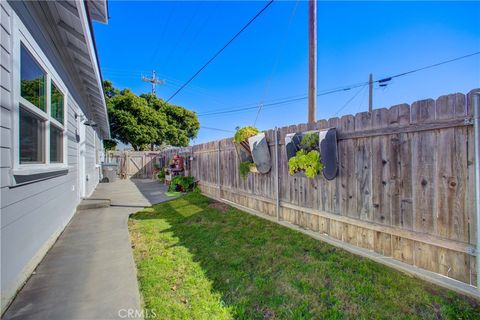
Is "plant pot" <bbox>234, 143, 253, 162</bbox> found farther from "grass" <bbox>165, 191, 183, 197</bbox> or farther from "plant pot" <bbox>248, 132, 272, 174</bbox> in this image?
"grass" <bbox>165, 191, 183, 197</bbox>

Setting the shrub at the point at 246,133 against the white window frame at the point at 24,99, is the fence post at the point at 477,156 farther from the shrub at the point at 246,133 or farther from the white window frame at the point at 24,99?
the white window frame at the point at 24,99

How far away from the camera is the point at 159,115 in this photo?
2270 cm

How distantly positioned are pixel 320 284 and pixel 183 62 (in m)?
14.3

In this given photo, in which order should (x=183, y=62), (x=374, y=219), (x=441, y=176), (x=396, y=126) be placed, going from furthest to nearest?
1. (x=183, y=62)
2. (x=374, y=219)
3. (x=396, y=126)
4. (x=441, y=176)

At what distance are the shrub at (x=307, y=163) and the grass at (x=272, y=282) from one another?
1.08 m

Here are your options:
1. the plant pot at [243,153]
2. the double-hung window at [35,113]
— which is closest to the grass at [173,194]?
the plant pot at [243,153]

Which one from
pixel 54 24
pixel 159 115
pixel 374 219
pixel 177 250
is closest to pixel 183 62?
pixel 159 115

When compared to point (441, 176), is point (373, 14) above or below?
above

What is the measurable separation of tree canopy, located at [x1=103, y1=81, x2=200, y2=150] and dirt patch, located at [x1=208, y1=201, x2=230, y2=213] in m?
16.3

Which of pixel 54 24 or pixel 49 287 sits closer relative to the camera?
pixel 49 287

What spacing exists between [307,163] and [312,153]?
0.61 feet

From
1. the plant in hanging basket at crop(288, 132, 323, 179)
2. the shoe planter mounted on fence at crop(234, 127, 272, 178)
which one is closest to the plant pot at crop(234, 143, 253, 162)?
the shoe planter mounted on fence at crop(234, 127, 272, 178)

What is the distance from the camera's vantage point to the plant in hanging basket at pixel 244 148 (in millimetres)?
5383

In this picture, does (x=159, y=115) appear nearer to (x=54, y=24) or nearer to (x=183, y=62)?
(x=183, y=62)
